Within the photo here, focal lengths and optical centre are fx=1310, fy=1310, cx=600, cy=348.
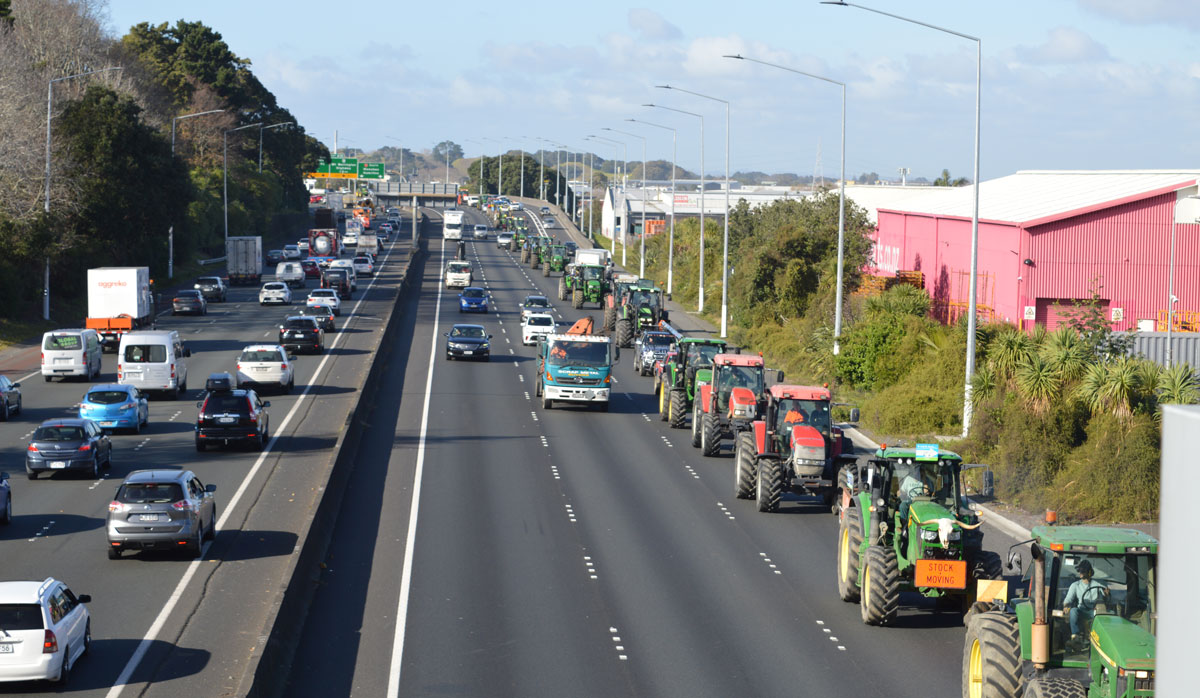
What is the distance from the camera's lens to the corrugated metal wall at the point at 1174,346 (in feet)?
123

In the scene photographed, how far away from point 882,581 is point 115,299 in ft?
137

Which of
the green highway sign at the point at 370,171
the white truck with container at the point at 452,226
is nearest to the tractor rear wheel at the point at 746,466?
the white truck with container at the point at 452,226

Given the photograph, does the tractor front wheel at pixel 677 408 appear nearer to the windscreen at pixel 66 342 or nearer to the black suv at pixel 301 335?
the windscreen at pixel 66 342

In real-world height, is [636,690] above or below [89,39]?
below

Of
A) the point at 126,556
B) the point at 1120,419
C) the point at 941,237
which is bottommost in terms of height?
the point at 126,556

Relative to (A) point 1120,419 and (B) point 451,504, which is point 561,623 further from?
(A) point 1120,419

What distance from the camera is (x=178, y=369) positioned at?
43062mm

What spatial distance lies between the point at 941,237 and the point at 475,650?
4026cm

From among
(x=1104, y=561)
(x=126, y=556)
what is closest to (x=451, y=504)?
(x=126, y=556)

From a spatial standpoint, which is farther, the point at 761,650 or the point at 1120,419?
the point at 1120,419

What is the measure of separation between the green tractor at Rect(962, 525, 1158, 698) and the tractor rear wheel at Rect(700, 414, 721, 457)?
2046 cm

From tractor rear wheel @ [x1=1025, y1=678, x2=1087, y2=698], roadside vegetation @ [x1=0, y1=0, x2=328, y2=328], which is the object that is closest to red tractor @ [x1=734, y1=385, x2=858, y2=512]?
tractor rear wheel @ [x1=1025, y1=678, x2=1087, y2=698]

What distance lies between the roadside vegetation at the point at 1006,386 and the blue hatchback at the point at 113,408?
822 inches

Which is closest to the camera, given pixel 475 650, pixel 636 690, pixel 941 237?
pixel 636 690
